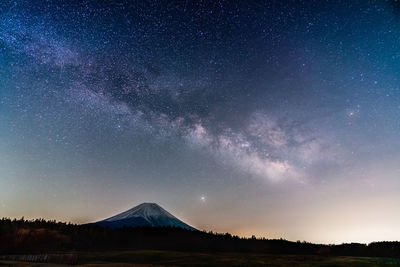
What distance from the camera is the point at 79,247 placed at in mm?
132125

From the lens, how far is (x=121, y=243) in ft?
486

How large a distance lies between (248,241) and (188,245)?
126ft

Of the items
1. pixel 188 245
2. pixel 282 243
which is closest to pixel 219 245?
pixel 188 245

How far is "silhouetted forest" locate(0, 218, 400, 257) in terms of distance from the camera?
122 m

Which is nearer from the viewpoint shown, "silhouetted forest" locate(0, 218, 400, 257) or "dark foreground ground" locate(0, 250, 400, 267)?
"dark foreground ground" locate(0, 250, 400, 267)

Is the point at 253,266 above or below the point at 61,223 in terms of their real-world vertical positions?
below

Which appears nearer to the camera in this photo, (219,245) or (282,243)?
(219,245)

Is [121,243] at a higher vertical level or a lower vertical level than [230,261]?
higher

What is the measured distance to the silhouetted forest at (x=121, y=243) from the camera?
122 metres

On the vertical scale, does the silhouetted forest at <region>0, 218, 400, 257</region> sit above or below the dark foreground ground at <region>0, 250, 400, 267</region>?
above

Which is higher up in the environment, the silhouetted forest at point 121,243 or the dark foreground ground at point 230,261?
the silhouetted forest at point 121,243

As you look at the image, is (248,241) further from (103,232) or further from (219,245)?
(103,232)

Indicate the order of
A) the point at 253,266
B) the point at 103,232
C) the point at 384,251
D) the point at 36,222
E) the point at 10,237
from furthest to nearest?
the point at 36,222 → the point at 103,232 → the point at 10,237 → the point at 384,251 → the point at 253,266

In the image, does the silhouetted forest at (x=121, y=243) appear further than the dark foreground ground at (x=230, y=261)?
Yes
